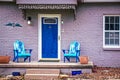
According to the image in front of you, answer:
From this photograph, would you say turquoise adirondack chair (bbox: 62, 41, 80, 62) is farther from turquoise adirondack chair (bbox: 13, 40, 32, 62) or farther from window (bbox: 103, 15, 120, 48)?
turquoise adirondack chair (bbox: 13, 40, 32, 62)

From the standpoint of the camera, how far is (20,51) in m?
16.1

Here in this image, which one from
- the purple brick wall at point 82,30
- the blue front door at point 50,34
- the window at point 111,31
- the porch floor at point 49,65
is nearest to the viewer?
the porch floor at point 49,65

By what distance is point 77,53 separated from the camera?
628 inches

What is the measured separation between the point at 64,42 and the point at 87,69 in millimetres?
A: 2480

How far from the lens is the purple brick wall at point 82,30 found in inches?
647

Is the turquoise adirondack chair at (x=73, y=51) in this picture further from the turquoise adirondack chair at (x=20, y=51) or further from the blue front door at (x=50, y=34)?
the turquoise adirondack chair at (x=20, y=51)

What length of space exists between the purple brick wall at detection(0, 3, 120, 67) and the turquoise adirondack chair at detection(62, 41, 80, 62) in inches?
10.9

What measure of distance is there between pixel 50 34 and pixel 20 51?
5.85 feet

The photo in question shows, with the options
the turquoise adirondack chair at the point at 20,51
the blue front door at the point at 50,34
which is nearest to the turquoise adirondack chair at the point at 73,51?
the blue front door at the point at 50,34

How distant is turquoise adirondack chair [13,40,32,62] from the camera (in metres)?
15.8

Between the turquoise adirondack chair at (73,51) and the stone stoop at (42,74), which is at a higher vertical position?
the turquoise adirondack chair at (73,51)

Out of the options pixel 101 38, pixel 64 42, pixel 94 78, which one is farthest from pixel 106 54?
pixel 94 78

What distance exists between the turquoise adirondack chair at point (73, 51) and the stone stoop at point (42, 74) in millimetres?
1583

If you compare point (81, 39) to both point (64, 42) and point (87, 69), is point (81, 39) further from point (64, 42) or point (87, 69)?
point (87, 69)
